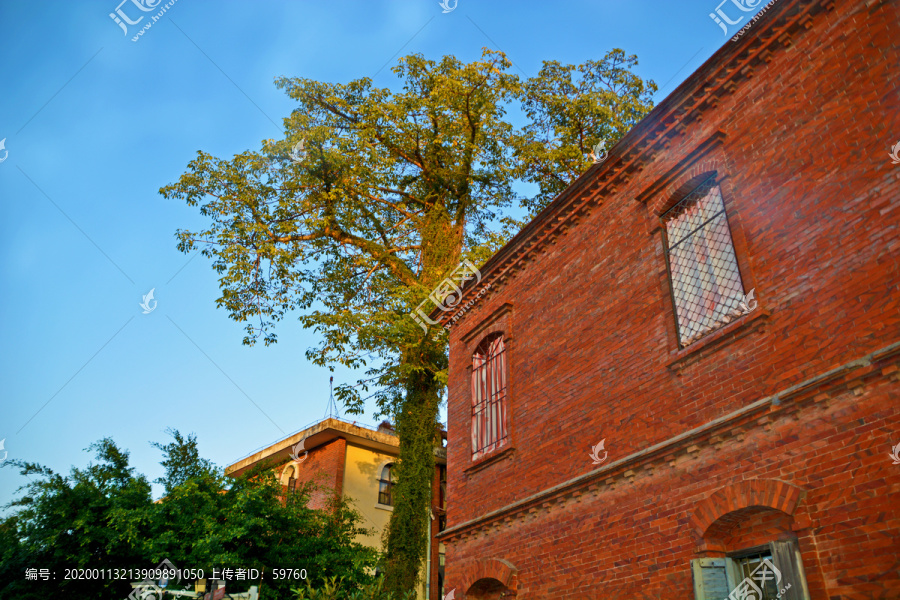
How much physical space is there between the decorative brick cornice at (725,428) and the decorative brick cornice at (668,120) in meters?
3.68

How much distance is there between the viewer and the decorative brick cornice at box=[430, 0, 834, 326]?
269 inches

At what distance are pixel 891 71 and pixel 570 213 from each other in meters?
4.83

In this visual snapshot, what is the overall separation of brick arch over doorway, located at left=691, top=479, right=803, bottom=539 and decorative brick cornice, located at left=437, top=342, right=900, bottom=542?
49 centimetres

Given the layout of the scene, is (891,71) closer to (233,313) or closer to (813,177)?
(813,177)

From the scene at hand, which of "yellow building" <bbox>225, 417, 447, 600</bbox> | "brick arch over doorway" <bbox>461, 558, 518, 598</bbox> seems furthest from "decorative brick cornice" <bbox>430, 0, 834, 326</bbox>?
"yellow building" <bbox>225, 417, 447, 600</bbox>

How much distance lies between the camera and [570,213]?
9984mm

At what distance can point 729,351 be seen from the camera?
661 cm

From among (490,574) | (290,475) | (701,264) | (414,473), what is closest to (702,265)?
(701,264)

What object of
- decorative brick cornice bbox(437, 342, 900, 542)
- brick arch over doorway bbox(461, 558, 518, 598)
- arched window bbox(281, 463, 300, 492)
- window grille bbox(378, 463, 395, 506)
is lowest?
brick arch over doorway bbox(461, 558, 518, 598)

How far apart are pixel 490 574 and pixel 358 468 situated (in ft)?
42.6

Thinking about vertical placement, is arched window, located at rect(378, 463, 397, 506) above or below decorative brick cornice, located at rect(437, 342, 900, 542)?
above

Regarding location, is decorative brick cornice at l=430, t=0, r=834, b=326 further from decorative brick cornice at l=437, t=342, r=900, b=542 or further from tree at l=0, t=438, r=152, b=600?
tree at l=0, t=438, r=152, b=600

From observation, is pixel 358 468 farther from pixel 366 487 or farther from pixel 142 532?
pixel 142 532

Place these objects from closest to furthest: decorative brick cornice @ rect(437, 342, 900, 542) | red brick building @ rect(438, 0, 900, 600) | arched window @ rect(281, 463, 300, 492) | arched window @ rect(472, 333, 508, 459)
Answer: decorative brick cornice @ rect(437, 342, 900, 542) < red brick building @ rect(438, 0, 900, 600) < arched window @ rect(472, 333, 508, 459) < arched window @ rect(281, 463, 300, 492)
